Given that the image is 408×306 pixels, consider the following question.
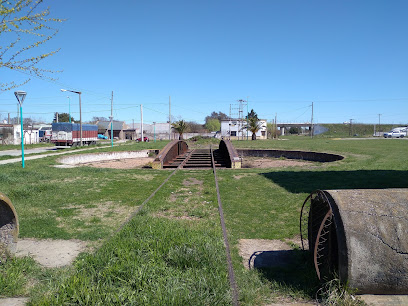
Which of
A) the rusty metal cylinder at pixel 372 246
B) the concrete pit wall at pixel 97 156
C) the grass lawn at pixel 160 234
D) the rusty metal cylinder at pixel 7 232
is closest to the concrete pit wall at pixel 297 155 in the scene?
the concrete pit wall at pixel 97 156

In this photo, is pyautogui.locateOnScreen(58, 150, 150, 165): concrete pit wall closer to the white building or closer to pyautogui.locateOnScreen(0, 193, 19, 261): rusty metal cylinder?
pyautogui.locateOnScreen(0, 193, 19, 261): rusty metal cylinder

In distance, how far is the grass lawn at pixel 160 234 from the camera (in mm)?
3445

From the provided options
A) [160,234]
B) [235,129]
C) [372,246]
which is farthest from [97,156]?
[235,129]

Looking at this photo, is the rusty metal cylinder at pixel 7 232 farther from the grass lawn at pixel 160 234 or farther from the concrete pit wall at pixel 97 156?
the concrete pit wall at pixel 97 156

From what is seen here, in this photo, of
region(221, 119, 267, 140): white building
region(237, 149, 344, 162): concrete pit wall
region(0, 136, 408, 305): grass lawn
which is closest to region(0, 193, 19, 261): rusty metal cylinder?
region(0, 136, 408, 305): grass lawn

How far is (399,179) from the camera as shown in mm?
10406

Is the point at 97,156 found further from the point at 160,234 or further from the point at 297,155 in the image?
the point at 160,234

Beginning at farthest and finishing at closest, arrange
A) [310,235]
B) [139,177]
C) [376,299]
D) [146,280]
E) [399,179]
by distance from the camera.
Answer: [139,177] → [399,179] → [310,235] → [146,280] → [376,299]

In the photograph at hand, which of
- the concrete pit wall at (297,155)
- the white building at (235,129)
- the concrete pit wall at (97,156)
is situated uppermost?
the white building at (235,129)

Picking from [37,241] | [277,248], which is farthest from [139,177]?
[277,248]

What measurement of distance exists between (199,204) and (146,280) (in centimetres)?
442

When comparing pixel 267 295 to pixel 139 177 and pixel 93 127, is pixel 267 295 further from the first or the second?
pixel 93 127

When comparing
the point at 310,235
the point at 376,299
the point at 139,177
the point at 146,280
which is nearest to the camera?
the point at 376,299

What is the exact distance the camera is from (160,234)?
5.01 meters
